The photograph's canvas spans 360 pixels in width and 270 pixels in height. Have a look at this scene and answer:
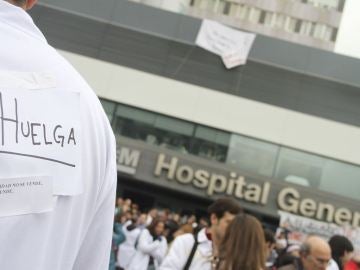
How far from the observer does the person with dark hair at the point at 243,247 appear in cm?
364

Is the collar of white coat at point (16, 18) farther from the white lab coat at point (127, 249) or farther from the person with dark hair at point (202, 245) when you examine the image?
the white lab coat at point (127, 249)

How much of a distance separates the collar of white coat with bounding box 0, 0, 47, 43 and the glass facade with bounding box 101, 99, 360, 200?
Answer: 24044 millimetres

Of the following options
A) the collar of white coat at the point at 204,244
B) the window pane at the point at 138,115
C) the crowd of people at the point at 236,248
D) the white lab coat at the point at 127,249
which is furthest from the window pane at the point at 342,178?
the collar of white coat at the point at 204,244

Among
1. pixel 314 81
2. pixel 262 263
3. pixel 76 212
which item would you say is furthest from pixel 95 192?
pixel 314 81

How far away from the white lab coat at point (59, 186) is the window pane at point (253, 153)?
78.4 feet

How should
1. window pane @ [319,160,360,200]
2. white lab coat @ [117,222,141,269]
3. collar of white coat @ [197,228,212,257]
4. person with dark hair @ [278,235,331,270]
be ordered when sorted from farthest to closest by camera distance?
window pane @ [319,160,360,200], white lab coat @ [117,222,141,269], collar of white coat @ [197,228,212,257], person with dark hair @ [278,235,331,270]

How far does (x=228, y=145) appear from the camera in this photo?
2559 centimetres

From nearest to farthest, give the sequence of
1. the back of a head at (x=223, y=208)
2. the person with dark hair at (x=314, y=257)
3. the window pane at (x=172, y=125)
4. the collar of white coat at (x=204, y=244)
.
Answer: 1. the person with dark hair at (x=314, y=257)
2. the collar of white coat at (x=204, y=244)
3. the back of a head at (x=223, y=208)
4. the window pane at (x=172, y=125)

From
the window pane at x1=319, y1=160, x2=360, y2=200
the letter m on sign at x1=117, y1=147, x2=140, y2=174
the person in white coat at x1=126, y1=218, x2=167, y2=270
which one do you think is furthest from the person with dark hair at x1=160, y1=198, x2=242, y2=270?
the window pane at x1=319, y1=160, x2=360, y2=200

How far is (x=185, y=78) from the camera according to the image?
26.4 meters

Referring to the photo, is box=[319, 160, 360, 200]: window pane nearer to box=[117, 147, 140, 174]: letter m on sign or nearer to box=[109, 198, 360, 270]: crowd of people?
box=[117, 147, 140, 174]: letter m on sign

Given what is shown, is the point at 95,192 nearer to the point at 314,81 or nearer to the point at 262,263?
the point at 262,263

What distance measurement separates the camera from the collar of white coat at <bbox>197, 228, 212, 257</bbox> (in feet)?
15.2

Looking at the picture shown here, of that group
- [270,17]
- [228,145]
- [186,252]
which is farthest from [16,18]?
[270,17]
